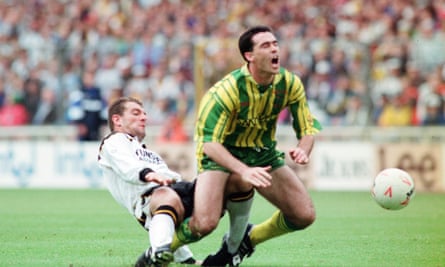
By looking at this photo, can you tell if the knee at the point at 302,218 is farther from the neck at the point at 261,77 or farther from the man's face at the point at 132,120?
the man's face at the point at 132,120

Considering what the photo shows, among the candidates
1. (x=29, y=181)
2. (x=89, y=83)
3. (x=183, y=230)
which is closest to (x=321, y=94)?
(x=89, y=83)

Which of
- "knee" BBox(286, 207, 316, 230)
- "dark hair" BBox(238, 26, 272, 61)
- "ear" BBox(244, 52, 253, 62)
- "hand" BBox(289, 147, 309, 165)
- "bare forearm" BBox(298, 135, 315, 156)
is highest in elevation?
"dark hair" BBox(238, 26, 272, 61)

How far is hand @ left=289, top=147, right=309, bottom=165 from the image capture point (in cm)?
805

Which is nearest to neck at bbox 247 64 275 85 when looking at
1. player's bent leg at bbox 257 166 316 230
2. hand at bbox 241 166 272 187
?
player's bent leg at bbox 257 166 316 230

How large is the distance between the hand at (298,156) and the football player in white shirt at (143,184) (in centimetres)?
89

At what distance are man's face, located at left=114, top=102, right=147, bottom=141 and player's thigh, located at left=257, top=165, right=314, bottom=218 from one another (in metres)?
1.17

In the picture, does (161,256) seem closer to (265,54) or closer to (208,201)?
(208,201)

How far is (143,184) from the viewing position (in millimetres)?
8125

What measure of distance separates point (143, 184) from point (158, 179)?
0.50m

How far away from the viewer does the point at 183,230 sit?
7.98 m

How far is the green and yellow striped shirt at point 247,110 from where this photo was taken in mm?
8102

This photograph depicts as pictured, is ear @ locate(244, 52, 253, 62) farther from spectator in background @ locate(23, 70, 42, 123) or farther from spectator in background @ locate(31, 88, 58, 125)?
spectator in background @ locate(23, 70, 42, 123)

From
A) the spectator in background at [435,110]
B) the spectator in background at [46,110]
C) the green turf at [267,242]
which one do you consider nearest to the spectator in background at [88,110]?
the spectator in background at [46,110]

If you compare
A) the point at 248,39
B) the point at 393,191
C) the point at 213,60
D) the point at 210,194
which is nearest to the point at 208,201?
the point at 210,194
